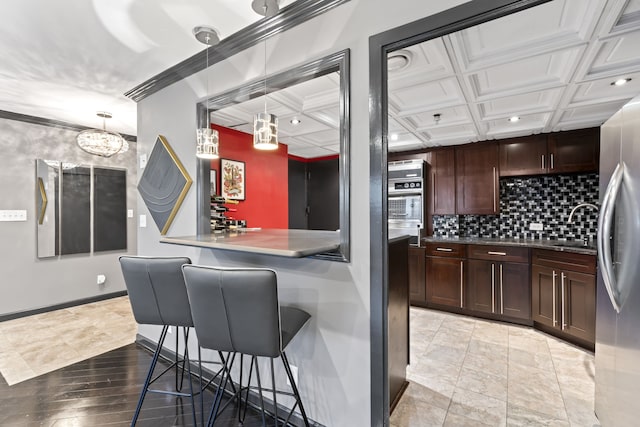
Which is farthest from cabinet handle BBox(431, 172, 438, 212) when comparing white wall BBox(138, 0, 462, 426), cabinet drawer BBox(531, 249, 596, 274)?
white wall BBox(138, 0, 462, 426)

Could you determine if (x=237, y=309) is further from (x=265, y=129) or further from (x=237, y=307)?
(x=265, y=129)

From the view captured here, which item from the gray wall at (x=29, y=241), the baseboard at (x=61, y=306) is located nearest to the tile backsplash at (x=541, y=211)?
the baseboard at (x=61, y=306)

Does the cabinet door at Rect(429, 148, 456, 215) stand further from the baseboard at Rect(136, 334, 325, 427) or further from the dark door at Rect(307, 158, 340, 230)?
the baseboard at Rect(136, 334, 325, 427)

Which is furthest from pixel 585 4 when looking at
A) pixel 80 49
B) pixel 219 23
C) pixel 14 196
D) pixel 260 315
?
pixel 14 196

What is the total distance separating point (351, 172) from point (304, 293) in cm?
77

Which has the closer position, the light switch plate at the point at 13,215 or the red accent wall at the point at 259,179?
the light switch plate at the point at 13,215

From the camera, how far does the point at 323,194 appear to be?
5.55 meters

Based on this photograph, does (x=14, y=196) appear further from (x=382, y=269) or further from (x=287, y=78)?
(x=382, y=269)

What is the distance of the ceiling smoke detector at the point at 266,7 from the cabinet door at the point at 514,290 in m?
3.46

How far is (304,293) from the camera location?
174cm

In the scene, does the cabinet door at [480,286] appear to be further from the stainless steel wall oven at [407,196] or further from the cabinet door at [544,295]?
the stainless steel wall oven at [407,196]

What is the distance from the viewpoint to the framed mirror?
5.02 feet

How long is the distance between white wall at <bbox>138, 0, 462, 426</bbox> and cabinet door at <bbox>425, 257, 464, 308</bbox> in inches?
104

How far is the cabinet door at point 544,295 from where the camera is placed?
2.98 m
